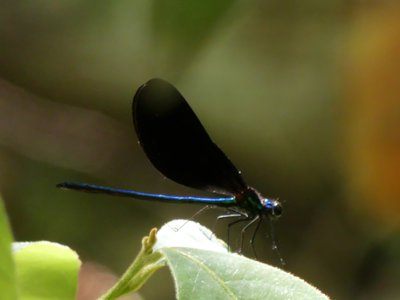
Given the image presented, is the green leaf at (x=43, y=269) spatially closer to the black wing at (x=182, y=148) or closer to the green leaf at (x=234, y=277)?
the green leaf at (x=234, y=277)

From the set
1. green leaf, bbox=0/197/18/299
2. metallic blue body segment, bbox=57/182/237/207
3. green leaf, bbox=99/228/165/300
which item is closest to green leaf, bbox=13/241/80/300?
green leaf, bbox=99/228/165/300

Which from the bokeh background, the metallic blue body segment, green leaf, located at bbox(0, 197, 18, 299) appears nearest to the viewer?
green leaf, located at bbox(0, 197, 18, 299)

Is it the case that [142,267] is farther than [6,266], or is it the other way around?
[142,267]

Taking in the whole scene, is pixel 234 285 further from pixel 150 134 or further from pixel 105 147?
pixel 105 147

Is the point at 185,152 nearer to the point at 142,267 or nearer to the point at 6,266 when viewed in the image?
the point at 142,267

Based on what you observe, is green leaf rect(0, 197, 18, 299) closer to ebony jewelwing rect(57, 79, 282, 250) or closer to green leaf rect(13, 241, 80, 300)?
green leaf rect(13, 241, 80, 300)

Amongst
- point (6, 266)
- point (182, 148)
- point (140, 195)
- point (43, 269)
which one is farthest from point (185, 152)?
point (6, 266)

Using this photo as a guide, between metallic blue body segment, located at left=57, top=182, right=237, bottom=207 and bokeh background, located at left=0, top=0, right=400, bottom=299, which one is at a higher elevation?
metallic blue body segment, located at left=57, top=182, right=237, bottom=207

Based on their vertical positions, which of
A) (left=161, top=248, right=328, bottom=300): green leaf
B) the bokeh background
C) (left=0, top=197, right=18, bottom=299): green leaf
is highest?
(left=0, top=197, right=18, bottom=299): green leaf
